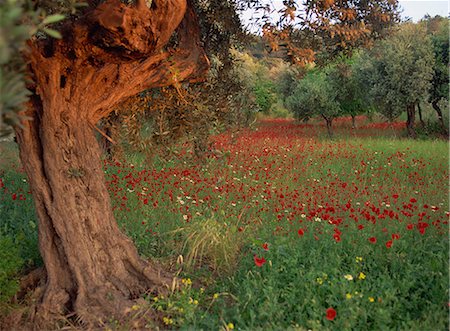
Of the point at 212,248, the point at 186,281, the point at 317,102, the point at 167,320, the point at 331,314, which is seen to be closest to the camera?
the point at 331,314

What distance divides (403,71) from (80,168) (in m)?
18.4

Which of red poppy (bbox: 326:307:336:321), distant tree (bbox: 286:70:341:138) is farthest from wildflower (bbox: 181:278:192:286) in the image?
distant tree (bbox: 286:70:341:138)

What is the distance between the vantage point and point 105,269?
5566 millimetres

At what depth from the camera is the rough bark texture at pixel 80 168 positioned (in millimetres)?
4988

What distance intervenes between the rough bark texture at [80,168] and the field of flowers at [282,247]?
0.53 metres

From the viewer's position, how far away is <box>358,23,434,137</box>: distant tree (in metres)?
20.7

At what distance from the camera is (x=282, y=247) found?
19.5 ft

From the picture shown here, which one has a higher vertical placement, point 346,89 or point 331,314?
point 346,89

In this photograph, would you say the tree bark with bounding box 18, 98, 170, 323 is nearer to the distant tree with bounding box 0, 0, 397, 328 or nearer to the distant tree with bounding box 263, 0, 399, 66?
the distant tree with bounding box 0, 0, 397, 328

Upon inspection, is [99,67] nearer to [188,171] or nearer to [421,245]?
[421,245]

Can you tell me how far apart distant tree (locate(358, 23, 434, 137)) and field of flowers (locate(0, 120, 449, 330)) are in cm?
1059

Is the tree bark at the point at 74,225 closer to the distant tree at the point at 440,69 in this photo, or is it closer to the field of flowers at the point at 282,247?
the field of flowers at the point at 282,247

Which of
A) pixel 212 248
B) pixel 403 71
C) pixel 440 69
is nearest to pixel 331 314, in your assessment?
pixel 212 248

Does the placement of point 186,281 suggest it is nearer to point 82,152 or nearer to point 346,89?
point 82,152
